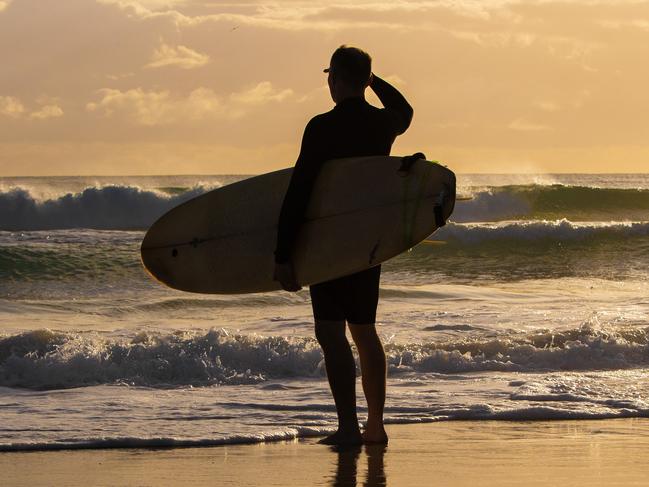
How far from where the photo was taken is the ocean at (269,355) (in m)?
5.24

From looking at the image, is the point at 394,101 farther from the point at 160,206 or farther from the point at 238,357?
the point at 160,206

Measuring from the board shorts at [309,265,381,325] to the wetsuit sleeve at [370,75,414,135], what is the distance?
564 mm

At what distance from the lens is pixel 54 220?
27094 mm

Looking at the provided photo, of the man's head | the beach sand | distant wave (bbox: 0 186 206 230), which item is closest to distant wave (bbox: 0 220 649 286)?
distant wave (bbox: 0 186 206 230)

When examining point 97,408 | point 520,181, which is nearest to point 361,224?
point 97,408

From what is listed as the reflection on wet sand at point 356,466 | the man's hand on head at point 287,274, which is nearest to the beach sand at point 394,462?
the reflection on wet sand at point 356,466

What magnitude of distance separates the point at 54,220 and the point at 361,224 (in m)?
23.7

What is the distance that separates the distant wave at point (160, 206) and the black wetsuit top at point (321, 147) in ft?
71.2

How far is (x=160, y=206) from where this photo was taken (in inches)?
1102

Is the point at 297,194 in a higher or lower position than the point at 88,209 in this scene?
lower

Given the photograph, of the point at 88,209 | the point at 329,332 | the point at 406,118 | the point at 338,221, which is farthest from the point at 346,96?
the point at 88,209

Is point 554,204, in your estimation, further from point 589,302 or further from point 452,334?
point 452,334

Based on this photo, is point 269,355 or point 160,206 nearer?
point 269,355

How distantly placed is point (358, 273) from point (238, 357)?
2893 mm
